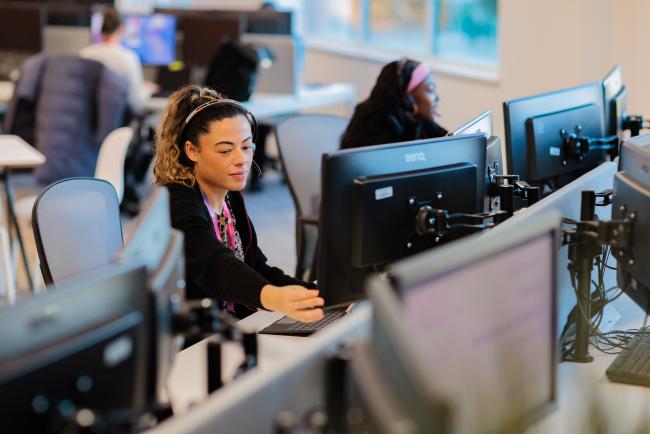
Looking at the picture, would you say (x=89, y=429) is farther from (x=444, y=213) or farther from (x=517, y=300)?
(x=444, y=213)

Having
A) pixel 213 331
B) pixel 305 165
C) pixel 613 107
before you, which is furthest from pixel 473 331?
pixel 305 165

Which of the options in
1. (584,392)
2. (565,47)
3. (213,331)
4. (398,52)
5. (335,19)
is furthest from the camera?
(335,19)

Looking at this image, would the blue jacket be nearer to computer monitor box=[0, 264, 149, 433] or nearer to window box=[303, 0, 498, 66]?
window box=[303, 0, 498, 66]

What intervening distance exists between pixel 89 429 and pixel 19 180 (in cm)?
393

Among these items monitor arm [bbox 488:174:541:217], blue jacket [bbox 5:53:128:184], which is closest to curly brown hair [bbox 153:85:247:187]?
monitor arm [bbox 488:174:541:217]

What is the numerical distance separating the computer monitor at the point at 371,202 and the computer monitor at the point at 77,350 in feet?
2.18

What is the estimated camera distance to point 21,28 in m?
6.52

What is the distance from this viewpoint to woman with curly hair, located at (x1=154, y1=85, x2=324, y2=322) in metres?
2.14

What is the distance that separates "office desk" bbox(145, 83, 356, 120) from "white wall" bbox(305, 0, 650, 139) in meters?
0.94

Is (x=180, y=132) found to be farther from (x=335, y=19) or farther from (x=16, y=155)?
(x=335, y=19)

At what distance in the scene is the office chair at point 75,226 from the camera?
7.75 ft

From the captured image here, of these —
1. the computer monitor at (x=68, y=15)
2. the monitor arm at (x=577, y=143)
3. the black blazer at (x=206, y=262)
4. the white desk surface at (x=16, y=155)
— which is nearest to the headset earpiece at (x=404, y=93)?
the monitor arm at (x=577, y=143)

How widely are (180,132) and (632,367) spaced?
3.82 feet

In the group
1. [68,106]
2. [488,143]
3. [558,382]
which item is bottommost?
[558,382]
